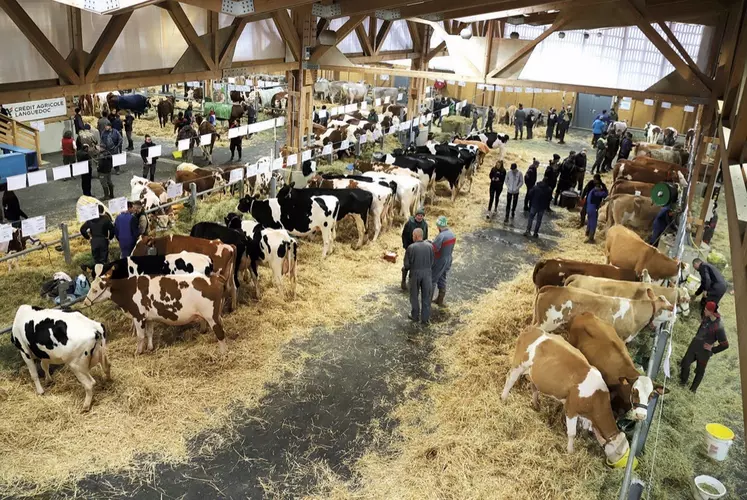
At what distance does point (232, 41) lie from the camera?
47.4 feet

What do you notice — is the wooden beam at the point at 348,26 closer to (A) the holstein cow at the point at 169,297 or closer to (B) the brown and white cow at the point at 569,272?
(B) the brown and white cow at the point at 569,272

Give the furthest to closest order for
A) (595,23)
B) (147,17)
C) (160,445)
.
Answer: (595,23), (147,17), (160,445)

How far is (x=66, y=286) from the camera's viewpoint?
29.2 ft

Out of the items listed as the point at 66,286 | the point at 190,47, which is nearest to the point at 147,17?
the point at 190,47

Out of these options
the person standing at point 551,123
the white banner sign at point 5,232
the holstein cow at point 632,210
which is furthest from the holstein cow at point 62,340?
the person standing at point 551,123

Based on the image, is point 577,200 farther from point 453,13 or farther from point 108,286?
point 108,286

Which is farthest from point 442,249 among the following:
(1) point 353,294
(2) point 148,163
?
(2) point 148,163

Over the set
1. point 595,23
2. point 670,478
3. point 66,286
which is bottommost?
point 670,478

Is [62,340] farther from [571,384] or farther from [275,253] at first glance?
[571,384]

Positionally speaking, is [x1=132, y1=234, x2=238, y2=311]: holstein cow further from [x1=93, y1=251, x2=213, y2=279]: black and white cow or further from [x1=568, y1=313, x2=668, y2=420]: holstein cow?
[x1=568, y1=313, x2=668, y2=420]: holstein cow

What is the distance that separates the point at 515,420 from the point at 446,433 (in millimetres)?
931

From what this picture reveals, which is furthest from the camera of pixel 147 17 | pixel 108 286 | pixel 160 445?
pixel 147 17

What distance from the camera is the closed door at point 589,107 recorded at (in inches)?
1236

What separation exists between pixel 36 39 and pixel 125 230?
3.76m
